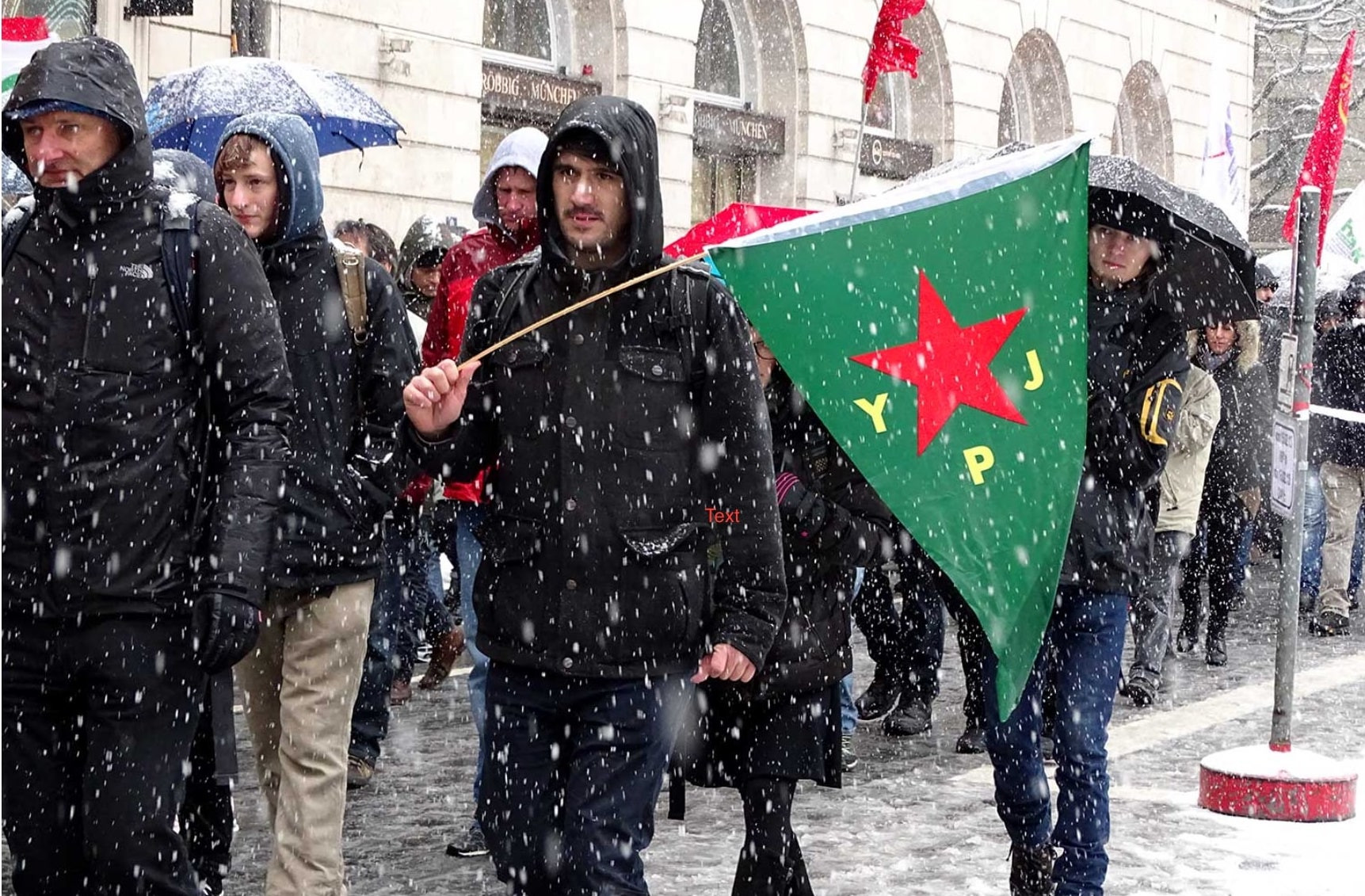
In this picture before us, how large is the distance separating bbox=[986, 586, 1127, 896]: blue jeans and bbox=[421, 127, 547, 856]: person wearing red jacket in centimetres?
167

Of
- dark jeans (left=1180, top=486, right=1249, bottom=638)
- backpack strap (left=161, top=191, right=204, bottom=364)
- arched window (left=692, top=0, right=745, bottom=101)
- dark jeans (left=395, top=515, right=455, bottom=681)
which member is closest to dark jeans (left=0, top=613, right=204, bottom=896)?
backpack strap (left=161, top=191, right=204, bottom=364)

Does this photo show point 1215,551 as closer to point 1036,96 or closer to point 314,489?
point 314,489

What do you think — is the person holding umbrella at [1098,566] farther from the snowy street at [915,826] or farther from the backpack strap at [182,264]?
the backpack strap at [182,264]

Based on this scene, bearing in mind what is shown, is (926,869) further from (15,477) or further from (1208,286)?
(15,477)

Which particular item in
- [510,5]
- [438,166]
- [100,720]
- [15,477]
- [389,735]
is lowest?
[389,735]

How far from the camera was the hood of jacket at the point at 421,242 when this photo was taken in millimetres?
9375

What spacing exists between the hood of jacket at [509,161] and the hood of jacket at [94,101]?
2265 mm

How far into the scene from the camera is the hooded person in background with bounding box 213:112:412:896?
16.5ft

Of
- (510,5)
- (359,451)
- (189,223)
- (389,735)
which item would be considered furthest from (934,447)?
(510,5)

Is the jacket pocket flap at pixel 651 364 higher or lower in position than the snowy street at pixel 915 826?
higher

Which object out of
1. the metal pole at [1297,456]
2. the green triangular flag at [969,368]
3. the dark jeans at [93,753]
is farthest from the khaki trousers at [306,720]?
the metal pole at [1297,456]

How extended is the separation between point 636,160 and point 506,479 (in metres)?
0.69

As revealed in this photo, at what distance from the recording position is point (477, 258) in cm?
661

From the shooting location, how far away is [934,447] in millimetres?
4816
